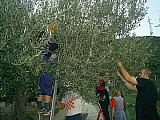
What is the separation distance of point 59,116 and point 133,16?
5.08 m

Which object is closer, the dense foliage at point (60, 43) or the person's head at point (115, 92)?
the dense foliage at point (60, 43)

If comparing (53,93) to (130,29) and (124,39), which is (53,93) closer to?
(124,39)

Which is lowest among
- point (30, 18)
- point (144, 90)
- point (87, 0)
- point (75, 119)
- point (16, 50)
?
point (75, 119)

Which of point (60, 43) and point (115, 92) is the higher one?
point (60, 43)

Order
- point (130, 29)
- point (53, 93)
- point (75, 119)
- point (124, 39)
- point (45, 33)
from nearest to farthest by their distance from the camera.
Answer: point (45, 33) → point (53, 93) → point (75, 119) → point (124, 39) → point (130, 29)

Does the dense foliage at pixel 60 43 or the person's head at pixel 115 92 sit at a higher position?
the dense foliage at pixel 60 43

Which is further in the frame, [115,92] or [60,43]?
[115,92]

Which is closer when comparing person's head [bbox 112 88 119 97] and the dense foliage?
the dense foliage

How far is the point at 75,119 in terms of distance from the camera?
26.3ft

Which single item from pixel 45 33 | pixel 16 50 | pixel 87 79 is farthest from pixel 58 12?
pixel 87 79

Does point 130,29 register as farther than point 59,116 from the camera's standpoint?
Yes

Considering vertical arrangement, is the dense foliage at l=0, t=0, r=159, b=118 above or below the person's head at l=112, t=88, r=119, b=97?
above

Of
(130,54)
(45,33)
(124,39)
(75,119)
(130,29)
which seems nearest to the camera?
(45,33)

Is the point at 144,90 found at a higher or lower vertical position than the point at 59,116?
higher
